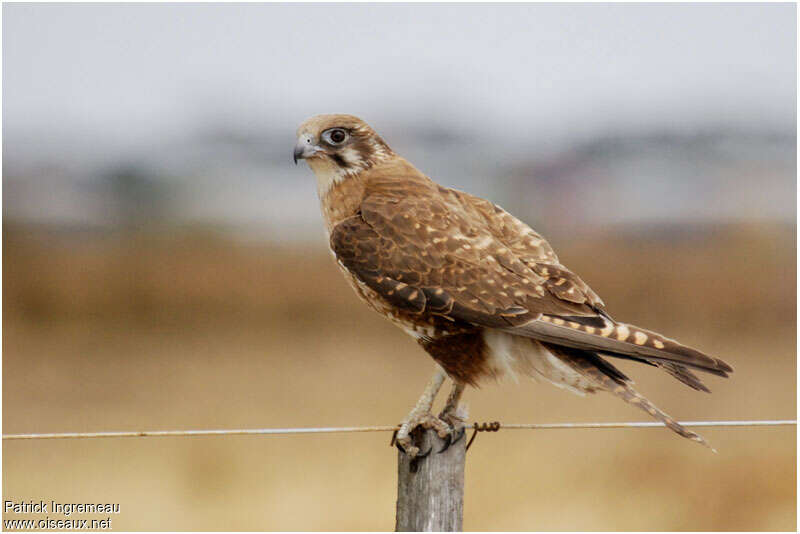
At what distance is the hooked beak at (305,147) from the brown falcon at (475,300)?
0.72 ft

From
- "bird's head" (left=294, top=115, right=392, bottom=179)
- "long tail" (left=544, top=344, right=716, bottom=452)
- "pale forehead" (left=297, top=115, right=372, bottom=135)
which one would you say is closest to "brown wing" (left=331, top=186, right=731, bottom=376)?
"long tail" (left=544, top=344, right=716, bottom=452)

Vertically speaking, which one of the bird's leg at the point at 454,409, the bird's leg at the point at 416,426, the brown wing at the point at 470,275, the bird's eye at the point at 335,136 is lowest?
the bird's leg at the point at 416,426

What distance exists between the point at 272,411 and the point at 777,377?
193 inches

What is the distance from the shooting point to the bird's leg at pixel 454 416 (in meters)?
2.81

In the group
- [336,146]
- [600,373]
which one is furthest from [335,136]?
[600,373]

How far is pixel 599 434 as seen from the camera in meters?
7.33

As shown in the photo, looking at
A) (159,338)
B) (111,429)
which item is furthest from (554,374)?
(159,338)

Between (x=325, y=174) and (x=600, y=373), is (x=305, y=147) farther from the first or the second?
(x=600, y=373)

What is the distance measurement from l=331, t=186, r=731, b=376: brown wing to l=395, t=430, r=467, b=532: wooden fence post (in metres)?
0.39

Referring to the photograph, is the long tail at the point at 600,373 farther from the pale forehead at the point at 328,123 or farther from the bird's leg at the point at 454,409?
the pale forehead at the point at 328,123

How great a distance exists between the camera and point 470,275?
2.93 m

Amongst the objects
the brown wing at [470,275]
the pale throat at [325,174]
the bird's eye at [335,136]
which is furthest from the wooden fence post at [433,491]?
the bird's eye at [335,136]

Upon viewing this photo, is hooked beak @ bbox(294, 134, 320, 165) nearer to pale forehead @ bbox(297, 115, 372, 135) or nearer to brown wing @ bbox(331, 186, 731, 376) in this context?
pale forehead @ bbox(297, 115, 372, 135)

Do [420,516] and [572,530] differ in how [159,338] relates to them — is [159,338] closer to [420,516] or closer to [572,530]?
[572,530]
